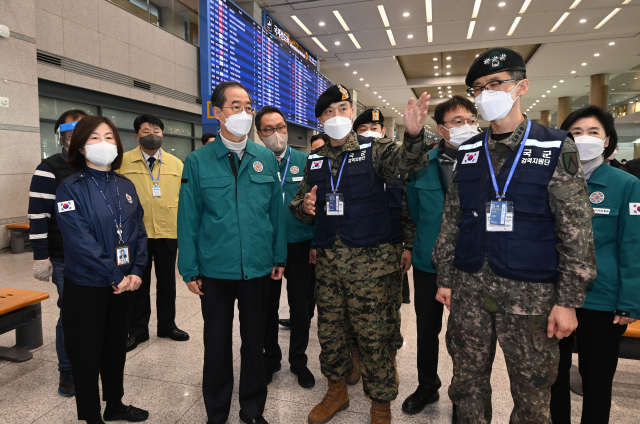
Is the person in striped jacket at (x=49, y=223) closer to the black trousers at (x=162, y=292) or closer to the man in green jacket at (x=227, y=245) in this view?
the black trousers at (x=162, y=292)

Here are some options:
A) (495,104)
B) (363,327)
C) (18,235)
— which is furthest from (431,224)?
(18,235)

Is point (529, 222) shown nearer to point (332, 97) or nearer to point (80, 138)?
point (332, 97)

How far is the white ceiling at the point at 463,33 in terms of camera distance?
280 inches

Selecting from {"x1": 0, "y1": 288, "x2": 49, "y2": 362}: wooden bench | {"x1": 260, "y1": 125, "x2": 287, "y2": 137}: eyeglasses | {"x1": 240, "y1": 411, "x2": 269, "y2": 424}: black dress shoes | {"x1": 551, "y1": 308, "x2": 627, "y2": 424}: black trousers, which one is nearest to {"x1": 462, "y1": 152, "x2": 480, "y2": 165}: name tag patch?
{"x1": 551, "y1": 308, "x2": 627, "y2": 424}: black trousers

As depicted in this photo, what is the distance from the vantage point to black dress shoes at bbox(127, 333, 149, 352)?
2788mm

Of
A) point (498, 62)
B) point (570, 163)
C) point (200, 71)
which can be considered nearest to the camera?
point (570, 163)

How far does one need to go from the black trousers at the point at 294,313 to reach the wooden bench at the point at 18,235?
4.60 m

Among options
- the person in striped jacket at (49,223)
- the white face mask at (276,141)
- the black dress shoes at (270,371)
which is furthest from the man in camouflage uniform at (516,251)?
the person in striped jacket at (49,223)

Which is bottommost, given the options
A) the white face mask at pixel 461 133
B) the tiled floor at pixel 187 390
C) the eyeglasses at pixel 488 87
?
the tiled floor at pixel 187 390

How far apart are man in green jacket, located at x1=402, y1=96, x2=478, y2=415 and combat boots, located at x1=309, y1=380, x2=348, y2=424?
0.35 m

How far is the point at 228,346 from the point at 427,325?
110 centimetres

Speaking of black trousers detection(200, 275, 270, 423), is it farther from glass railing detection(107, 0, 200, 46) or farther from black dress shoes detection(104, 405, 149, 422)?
glass railing detection(107, 0, 200, 46)

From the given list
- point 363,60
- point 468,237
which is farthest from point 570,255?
point 363,60

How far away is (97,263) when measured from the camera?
67.3 inches
